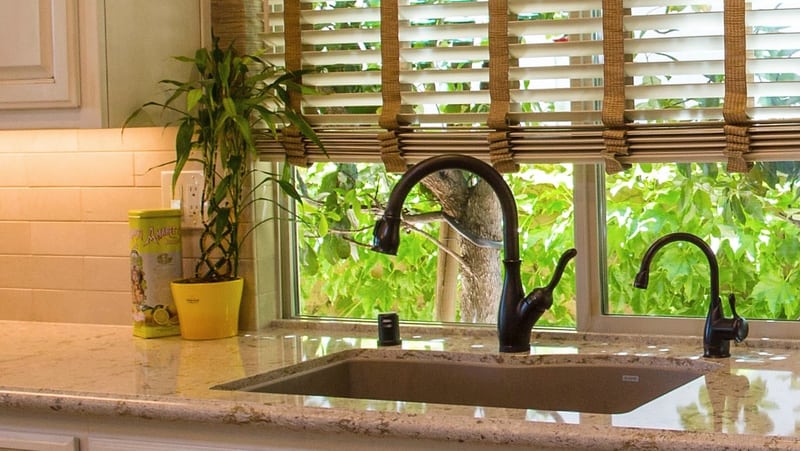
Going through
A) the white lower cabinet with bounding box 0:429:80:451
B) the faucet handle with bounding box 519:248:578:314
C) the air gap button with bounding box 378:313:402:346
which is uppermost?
the faucet handle with bounding box 519:248:578:314

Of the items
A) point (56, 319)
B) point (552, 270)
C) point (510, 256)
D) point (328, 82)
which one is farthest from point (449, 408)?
point (56, 319)

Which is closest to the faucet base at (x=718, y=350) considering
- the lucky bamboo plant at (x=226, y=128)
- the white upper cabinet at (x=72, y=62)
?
the lucky bamboo plant at (x=226, y=128)

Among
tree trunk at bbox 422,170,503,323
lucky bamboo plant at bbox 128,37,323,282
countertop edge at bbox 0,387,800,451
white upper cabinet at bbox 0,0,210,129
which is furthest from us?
tree trunk at bbox 422,170,503,323

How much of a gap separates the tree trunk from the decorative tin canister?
0.61m

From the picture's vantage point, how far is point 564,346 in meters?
2.50

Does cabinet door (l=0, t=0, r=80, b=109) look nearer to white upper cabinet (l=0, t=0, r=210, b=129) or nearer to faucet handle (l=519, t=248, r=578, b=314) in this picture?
white upper cabinet (l=0, t=0, r=210, b=129)

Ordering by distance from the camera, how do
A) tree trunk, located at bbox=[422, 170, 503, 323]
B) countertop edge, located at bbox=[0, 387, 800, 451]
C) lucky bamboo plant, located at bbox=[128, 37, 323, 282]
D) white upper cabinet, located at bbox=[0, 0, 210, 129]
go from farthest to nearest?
tree trunk, located at bbox=[422, 170, 503, 323]
lucky bamboo plant, located at bbox=[128, 37, 323, 282]
white upper cabinet, located at bbox=[0, 0, 210, 129]
countertop edge, located at bbox=[0, 387, 800, 451]

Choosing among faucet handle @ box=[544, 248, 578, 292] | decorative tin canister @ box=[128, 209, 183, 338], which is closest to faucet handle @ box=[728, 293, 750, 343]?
faucet handle @ box=[544, 248, 578, 292]

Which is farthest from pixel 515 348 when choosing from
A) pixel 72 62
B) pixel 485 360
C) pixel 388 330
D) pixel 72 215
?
pixel 72 215

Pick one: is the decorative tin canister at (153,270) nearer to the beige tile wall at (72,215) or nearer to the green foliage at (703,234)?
the beige tile wall at (72,215)

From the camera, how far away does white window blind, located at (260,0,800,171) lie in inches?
90.4

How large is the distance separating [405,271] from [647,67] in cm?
75

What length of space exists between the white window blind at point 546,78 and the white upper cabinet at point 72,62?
1.10 feet

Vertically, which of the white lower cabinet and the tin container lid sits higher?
the tin container lid
